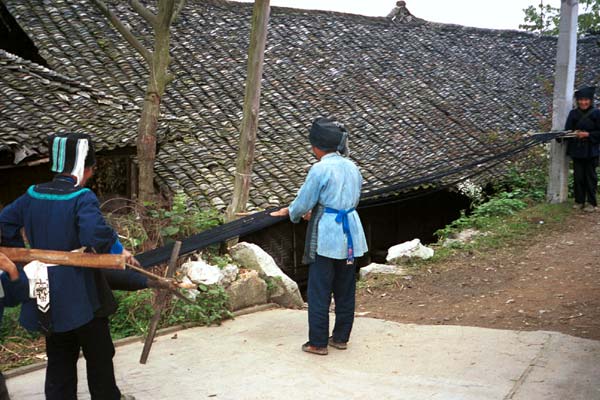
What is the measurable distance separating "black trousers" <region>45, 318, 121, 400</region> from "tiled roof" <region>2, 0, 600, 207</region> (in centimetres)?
756

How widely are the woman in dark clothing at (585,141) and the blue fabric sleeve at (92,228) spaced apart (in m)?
7.49

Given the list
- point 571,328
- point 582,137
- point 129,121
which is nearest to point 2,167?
point 129,121

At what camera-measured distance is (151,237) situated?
6781 millimetres

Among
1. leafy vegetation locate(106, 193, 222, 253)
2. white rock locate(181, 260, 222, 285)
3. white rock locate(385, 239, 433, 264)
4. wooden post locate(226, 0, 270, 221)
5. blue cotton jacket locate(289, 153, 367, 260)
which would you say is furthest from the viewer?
white rock locate(385, 239, 433, 264)

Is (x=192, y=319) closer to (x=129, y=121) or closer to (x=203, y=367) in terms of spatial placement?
(x=203, y=367)

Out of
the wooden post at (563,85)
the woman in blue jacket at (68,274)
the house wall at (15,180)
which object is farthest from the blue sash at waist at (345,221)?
the house wall at (15,180)

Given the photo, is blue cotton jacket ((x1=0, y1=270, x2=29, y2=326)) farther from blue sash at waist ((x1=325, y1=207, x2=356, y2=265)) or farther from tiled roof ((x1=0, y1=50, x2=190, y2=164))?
tiled roof ((x1=0, y1=50, x2=190, y2=164))

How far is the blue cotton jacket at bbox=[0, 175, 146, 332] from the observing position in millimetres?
3551

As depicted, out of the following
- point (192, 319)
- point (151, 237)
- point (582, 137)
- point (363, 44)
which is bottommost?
point (192, 319)

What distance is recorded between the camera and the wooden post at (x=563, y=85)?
9.84 meters

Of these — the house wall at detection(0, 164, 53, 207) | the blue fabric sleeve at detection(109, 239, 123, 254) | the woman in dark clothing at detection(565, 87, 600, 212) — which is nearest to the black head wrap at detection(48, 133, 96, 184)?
the blue fabric sleeve at detection(109, 239, 123, 254)

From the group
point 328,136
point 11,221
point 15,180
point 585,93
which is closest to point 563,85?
point 585,93

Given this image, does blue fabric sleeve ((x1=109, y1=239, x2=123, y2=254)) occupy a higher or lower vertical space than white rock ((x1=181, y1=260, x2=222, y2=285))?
higher

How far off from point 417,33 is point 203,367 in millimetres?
17096
